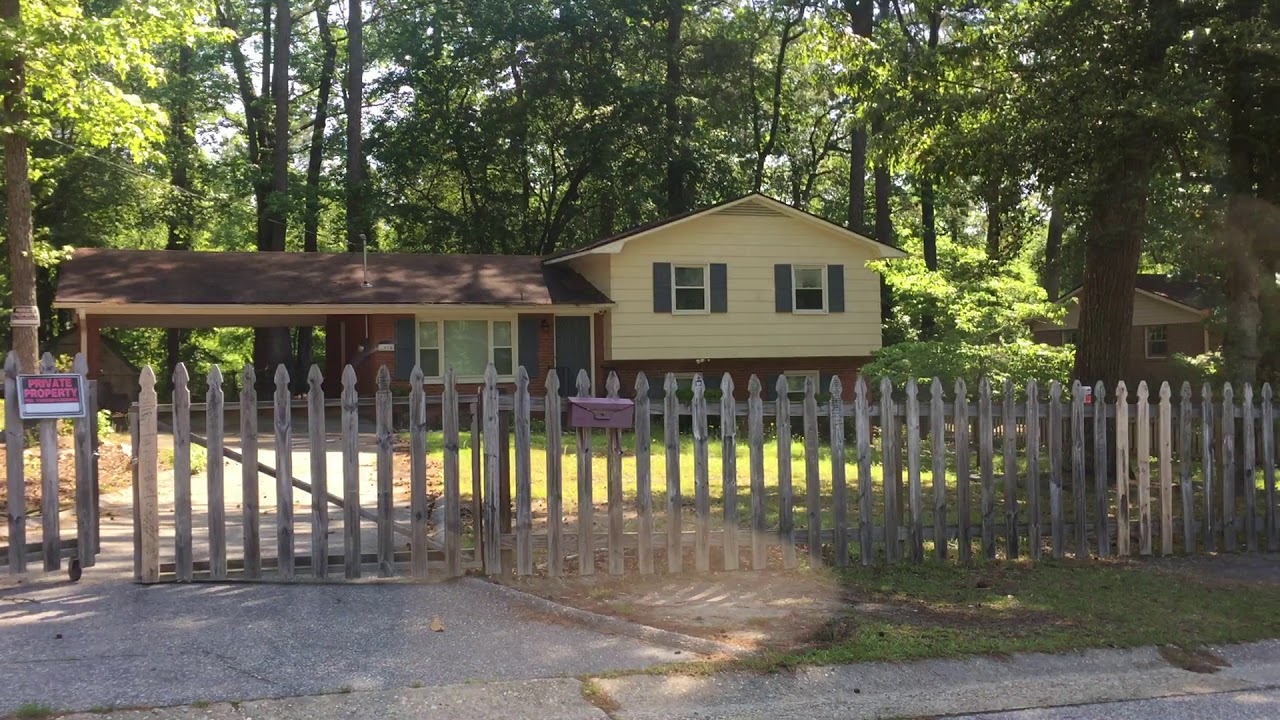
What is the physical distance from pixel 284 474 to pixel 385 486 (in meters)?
0.63

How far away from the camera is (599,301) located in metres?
25.0

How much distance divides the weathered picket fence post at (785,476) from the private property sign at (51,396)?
14.8 ft

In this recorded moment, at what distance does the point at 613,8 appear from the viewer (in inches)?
1394

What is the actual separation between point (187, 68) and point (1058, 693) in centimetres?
3953

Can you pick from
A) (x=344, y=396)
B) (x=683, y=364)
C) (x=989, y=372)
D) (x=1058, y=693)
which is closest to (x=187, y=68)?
(x=683, y=364)

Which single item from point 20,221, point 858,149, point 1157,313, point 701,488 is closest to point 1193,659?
point 701,488

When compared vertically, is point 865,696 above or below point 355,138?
below

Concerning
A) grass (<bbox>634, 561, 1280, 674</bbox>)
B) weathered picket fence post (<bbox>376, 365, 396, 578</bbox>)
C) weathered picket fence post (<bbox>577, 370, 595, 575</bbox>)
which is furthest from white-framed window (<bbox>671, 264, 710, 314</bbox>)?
weathered picket fence post (<bbox>376, 365, 396, 578</bbox>)

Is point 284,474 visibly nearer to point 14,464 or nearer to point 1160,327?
point 14,464

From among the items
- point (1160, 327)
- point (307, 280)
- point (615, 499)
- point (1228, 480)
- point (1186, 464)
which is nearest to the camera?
Result: point (615, 499)

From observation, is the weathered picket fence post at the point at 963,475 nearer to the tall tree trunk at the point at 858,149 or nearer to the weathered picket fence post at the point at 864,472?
the weathered picket fence post at the point at 864,472

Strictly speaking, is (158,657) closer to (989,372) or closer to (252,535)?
(252,535)

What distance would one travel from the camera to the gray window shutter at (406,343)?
23.9 meters

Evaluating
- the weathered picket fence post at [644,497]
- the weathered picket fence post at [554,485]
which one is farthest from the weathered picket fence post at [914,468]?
the weathered picket fence post at [554,485]
